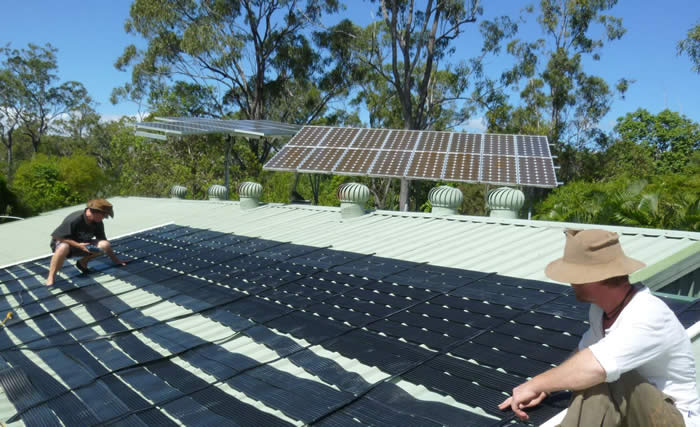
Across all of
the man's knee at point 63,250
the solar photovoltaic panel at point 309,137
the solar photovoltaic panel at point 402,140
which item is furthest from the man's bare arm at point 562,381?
the solar photovoltaic panel at point 402,140

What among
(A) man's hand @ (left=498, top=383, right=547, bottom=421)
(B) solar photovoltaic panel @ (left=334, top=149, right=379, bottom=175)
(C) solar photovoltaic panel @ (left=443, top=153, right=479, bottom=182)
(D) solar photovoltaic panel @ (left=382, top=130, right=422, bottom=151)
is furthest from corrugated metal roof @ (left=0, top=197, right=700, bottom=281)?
(D) solar photovoltaic panel @ (left=382, top=130, right=422, bottom=151)

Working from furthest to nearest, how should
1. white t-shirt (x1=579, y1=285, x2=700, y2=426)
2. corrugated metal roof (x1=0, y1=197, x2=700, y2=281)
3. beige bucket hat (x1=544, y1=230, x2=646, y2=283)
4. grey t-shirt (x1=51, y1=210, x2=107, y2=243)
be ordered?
grey t-shirt (x1=51, y1=210, x2=107, y2=243) → corrugated metal roof (x1=0, y1=197, x2=700, y2=281) → beige bucket hat (x1=544, y1=230, x2=646, y2=283) → white t-shirt (x1=579, y1=285, x2=700, y2=426)

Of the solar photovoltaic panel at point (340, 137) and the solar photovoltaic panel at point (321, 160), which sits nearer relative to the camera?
the solar photovoltaic panel at point (321, 160)

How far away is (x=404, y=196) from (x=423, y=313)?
70.5 ft

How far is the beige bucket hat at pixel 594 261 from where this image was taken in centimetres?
262

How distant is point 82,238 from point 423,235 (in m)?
5.38

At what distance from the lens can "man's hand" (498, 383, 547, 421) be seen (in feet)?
9.21

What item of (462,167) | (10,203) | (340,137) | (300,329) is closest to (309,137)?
(340,137)

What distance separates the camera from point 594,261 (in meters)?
2.69

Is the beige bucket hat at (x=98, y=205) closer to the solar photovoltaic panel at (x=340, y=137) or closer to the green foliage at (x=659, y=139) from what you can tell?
the solar photovoltaic panel at (x=340, y=137)

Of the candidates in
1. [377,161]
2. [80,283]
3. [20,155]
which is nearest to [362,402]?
[80,283]

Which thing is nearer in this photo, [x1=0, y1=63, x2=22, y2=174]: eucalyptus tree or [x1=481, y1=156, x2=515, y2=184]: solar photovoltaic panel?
[x1=481, y1=156, x2=515, y2=184]: solar photovoltaic panel

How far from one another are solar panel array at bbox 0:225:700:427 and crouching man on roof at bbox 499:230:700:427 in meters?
0.39

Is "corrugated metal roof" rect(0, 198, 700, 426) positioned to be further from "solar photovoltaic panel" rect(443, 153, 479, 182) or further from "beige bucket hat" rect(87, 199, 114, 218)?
"solar photovoltaic panel" rect(443, 153, 479, 182)
